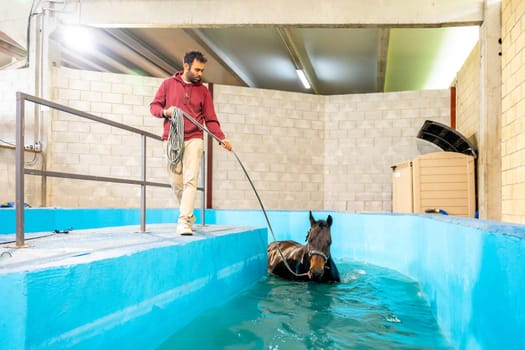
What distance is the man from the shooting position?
3.37 m

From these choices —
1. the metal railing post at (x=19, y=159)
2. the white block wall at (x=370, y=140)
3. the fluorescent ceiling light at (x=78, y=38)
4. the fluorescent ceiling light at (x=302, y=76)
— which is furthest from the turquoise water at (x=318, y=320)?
the fluorescent ceiling light at (x=302, y=76)

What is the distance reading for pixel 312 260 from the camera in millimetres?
4121

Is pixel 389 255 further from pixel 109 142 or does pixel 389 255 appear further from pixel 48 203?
pixel 48 203

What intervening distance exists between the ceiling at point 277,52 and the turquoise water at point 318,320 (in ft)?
18.0

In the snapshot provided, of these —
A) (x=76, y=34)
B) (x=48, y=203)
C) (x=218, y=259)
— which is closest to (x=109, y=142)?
(x=48, y=203)

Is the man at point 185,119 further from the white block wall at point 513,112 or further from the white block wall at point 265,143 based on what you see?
the white block wall at point 265,143

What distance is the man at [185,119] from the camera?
3.37 metres

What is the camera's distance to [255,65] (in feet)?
38.2

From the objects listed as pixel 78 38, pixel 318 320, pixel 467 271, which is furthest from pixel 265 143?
pixel 467 271

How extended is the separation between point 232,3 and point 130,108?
10.4 feet

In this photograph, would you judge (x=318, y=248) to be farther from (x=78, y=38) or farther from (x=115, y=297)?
(x=78, y=38)

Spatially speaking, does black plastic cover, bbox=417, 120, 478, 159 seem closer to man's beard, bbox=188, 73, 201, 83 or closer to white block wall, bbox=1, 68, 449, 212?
white block wall, bbox=1, 68, 449, 212

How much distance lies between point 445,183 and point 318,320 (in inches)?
199

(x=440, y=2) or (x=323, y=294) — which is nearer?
(x=323, y=294)
